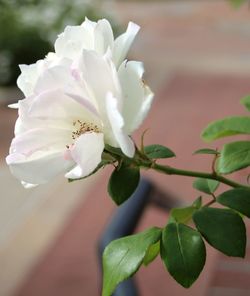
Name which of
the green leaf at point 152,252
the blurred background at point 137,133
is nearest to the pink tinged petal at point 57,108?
the green leaf at point 152,252

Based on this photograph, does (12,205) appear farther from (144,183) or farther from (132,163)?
(132,163)

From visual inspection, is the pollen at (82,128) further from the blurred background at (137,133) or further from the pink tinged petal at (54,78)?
the blurred background at (137,133)

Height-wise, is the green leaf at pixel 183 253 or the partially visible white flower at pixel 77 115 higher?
the partially visible white flower at pixel 77 115

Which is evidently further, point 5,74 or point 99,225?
point 5,74

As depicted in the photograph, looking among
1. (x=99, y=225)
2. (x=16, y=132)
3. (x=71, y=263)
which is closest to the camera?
(x=16, y=132)

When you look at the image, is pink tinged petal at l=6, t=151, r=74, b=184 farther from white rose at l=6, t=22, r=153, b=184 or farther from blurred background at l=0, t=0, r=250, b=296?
blurred background at l=0, t=0, r=250, b=296

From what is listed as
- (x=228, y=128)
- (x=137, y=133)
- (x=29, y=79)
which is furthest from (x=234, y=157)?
(x=137, y=133)

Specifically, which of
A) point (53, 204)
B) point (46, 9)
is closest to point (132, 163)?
point (53, 204)
